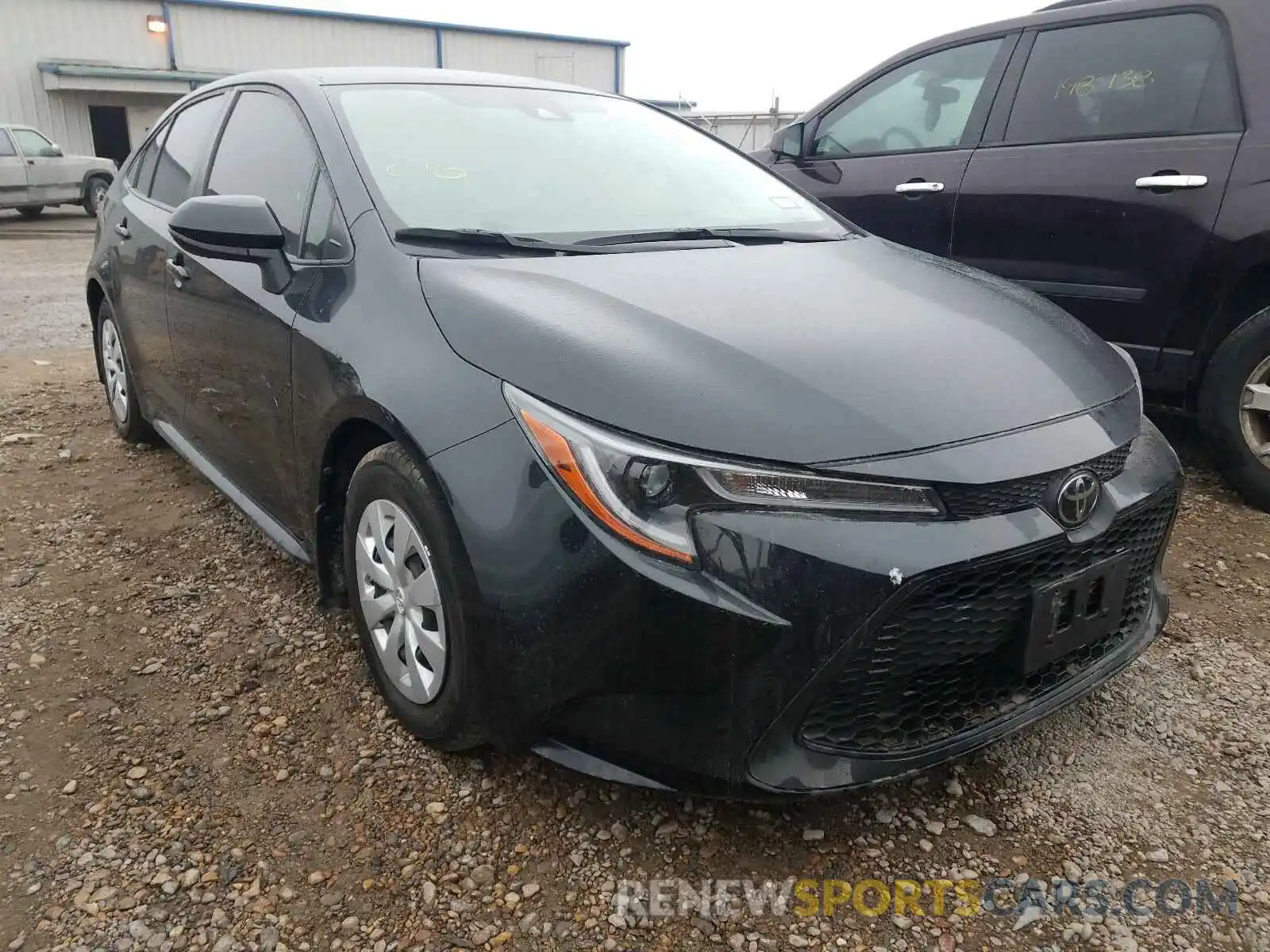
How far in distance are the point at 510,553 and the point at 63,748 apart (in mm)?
1286

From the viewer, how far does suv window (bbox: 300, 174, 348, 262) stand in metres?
2.27

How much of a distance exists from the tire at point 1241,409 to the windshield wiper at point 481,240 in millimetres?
2357

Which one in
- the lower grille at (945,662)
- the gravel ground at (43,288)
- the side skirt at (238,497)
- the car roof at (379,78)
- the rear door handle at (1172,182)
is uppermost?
the car roof at (379,78)

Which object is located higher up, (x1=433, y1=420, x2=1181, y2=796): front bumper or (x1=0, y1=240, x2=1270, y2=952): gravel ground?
(x1=433, y1=420, x2=1181, y2=796): front bumper

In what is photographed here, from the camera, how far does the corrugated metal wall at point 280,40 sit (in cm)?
2192

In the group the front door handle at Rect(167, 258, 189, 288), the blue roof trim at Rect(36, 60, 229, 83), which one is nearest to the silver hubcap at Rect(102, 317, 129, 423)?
the front door handle at Rect(167, 258, 189, 288)

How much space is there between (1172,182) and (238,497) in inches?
131

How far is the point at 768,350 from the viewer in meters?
1.84

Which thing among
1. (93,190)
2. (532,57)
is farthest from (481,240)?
(532,57)

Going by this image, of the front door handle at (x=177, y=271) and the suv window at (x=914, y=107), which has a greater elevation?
the suv window at (x=914, y=107)

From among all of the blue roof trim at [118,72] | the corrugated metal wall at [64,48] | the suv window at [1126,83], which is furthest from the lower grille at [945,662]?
the corrugated metal wall at [64,48]

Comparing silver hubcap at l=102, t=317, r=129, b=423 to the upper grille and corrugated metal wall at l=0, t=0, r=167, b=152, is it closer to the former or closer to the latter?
the upper grille

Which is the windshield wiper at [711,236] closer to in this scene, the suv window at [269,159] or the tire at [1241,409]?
the suv window at [269,159]

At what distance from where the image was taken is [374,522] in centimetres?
210
